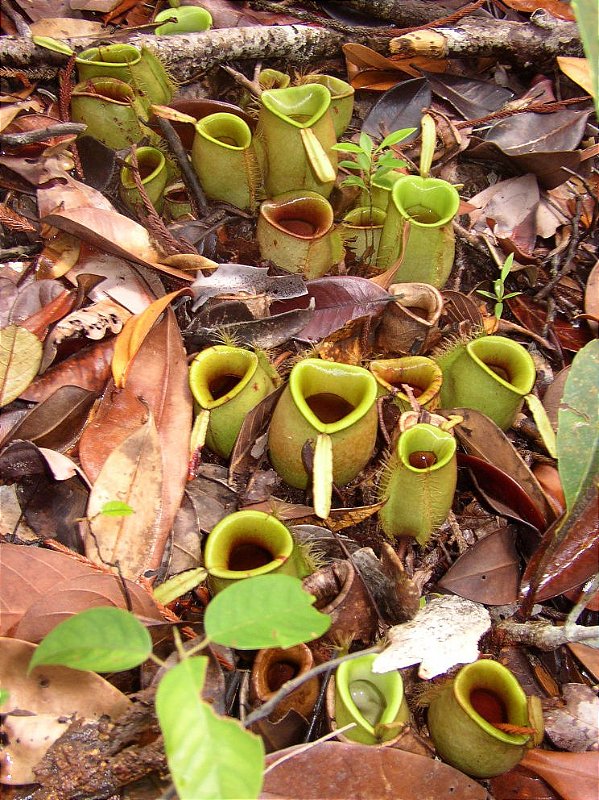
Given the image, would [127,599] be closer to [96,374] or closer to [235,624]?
[235,624]

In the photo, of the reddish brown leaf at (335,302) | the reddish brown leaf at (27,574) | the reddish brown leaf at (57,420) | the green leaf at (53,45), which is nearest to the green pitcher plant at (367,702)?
the reddish brown leaf at (27,574)

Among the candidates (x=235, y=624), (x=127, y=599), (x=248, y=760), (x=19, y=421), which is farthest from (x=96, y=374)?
(x=248, y=760)

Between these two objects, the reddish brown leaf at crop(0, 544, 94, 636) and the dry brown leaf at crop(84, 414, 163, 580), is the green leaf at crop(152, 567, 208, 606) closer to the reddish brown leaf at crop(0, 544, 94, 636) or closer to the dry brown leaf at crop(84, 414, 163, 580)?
the dry brown leaf at crop(84, 414, 163, 580)

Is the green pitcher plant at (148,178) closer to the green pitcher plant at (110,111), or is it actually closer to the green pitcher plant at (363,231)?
the green pitcher plant at (110,111)

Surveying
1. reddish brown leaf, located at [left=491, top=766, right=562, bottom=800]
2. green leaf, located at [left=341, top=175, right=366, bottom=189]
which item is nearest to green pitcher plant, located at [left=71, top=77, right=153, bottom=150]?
green leaf, located at [left=341, top=175, right=366, bottom=189]

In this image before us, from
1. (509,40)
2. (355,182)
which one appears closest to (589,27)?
(355,182)
